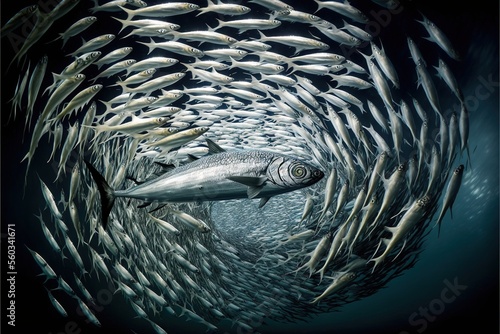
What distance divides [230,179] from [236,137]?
355cm

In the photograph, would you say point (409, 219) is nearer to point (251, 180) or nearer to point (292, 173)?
point (292, 173)

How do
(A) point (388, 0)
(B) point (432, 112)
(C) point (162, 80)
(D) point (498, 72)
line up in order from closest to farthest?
(C) point (162, 80) → (A) point (388, 0) → (D) point (498, 72) → (B) point (432, 112)

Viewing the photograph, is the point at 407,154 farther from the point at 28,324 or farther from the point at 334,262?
the point at 28,324

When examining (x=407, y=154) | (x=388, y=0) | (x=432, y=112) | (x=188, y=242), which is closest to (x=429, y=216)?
(x=432, y=112)

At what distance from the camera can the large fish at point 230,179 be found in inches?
86.7

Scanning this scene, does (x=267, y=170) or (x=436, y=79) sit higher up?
(x=267, y=170)

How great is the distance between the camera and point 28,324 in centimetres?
740

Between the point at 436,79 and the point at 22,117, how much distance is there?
923cm

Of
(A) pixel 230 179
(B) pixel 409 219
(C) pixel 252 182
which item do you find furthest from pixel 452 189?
(A) pixel 230 179

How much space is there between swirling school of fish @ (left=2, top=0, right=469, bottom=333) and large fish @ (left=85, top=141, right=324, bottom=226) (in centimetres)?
2

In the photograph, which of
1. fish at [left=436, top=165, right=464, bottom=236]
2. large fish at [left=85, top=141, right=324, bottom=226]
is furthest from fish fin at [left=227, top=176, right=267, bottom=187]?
fish at [left=436, top=165, right=464, bottom=236]

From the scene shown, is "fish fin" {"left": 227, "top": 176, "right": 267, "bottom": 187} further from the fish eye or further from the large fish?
the fish eye

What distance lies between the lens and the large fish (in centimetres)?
220

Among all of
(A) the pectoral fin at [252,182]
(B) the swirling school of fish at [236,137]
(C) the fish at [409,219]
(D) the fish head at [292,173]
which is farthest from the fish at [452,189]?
(A) the pectoral fin at [252,182]
